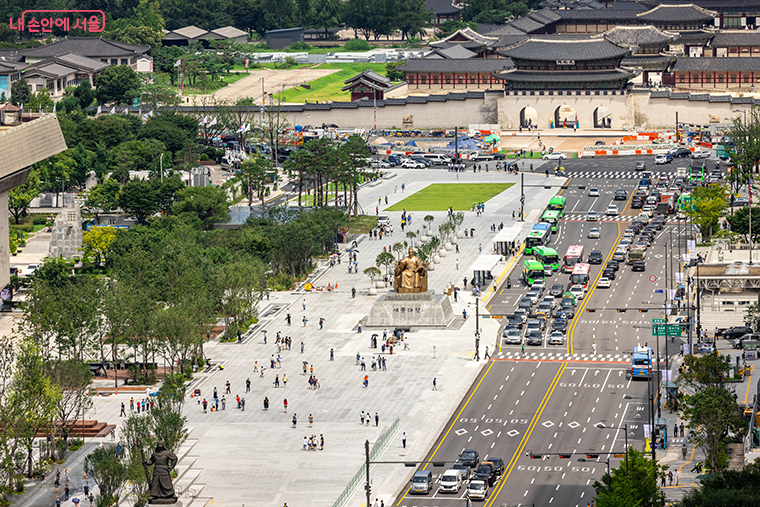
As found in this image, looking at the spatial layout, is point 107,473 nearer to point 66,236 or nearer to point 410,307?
point 410,307

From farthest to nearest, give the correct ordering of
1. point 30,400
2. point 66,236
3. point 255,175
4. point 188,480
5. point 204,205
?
point 255,175, point 204,205, point 66,236, point 188,480, point 30,400

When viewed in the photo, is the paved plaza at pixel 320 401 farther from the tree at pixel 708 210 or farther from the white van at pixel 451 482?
the tree at pixel 708 210

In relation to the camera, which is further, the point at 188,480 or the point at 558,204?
the point at 558,204

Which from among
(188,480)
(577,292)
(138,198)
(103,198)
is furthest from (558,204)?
(188,480)

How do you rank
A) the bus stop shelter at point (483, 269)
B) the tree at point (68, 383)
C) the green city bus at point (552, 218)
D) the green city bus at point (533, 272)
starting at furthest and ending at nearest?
1. the green city bus at point (552, 218)
2. the green city bus at point (533, 272)
3. the bus stop shelter at point (483, 269)
4. the tree at point (68, 383)

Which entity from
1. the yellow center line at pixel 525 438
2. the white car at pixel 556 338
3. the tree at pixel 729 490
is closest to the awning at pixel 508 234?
the white car at pixel 556 338

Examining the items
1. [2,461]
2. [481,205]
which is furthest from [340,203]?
[2,461]
